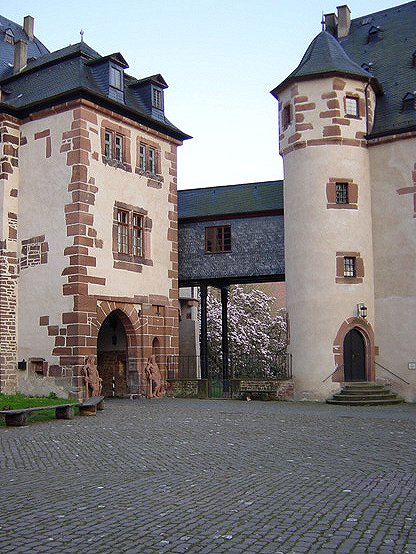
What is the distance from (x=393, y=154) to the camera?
26.0 metres

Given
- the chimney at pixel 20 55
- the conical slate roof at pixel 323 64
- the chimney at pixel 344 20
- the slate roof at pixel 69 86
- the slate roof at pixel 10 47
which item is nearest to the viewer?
the slate roof at pixel 69 86

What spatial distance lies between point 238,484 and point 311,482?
95 cm

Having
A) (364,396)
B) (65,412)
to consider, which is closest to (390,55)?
(364,396)

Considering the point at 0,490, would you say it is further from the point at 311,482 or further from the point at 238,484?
the point at 311,482

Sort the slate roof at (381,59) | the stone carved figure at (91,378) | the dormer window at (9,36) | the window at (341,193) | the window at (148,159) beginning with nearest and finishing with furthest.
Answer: the stone carved figure at (91,378)
the window at (341,193)
the slate roof at (381,59)
the window at (148,159)
the dormer window at (9,36)

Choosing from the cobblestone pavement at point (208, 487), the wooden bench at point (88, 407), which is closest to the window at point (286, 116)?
the wooden bench at point (88, 407)

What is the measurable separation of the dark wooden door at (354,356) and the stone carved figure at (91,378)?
27.6 ft

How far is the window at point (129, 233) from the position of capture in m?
26.4

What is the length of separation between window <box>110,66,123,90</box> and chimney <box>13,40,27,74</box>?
16.1ft

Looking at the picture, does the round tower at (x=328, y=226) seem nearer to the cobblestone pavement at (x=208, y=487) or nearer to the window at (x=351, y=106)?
the window at (x=351, y=106)

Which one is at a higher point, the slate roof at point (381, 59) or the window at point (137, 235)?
the slate roof at point (381, 59)

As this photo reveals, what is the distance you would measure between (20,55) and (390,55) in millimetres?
14721

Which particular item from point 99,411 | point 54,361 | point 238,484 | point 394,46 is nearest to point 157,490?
point 238,484

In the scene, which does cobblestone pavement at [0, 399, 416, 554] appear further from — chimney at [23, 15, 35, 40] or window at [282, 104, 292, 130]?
chimney at [23, 15, 35, 40]
